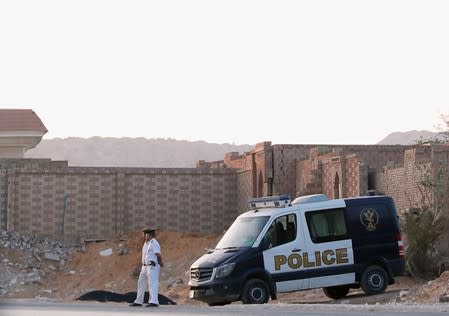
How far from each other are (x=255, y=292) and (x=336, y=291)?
115 inches

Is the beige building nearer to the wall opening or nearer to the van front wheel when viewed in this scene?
the wall opening

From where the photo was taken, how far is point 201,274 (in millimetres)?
25781

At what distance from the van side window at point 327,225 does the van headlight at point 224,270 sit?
2.16m

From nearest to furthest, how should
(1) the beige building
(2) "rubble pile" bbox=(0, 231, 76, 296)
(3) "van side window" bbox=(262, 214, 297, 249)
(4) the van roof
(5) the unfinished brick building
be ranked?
1. (3) "van side window" bbox=(262, 214, 297, 249)
2. (4) the van roof
3. (2) "rubble pile" bbox=(0, 231, 76, 296)
4. (5) the unfinished brick building
5. (1) the beige building

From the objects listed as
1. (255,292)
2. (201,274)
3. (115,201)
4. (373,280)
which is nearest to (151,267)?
(201,274)

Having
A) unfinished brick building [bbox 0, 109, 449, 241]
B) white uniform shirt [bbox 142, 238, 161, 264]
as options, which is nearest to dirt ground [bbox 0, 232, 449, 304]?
unfinished brick building [bbox 0, 109, 449, 241]

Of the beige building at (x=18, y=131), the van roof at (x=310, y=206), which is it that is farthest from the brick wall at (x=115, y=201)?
the van roof at (x=310, y=206)

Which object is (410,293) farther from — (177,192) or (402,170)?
(177,192)

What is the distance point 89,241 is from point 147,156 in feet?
337

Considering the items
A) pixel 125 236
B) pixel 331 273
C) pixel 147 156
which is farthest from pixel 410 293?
pixel 147 156

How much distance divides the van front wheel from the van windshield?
2.92ft

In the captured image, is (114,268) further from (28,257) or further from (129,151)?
(129,151)

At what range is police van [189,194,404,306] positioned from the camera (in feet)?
83.6

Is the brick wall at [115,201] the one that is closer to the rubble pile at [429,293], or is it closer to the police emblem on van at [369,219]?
the police emblem on van at [369,219]
